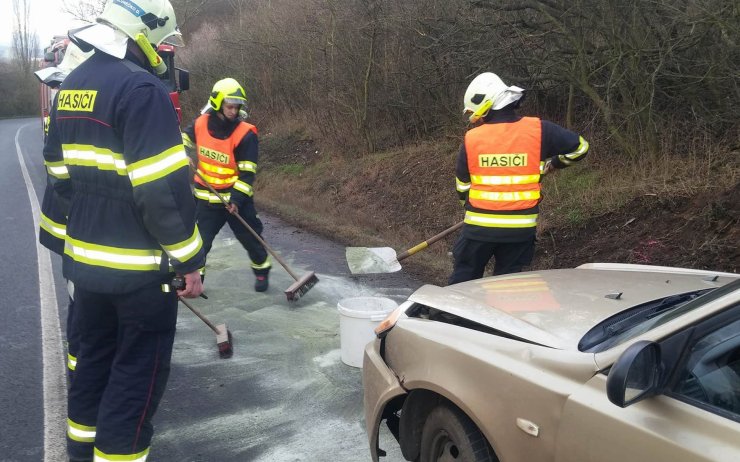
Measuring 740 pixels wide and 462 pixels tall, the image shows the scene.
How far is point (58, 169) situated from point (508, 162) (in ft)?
8.72

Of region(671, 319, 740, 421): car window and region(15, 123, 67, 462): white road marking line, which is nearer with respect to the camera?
region(671, 319, 740, 421): car window

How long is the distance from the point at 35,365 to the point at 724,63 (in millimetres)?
6852

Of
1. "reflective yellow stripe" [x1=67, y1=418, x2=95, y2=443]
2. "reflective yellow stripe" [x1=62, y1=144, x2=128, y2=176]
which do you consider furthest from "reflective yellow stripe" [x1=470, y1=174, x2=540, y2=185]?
"reflective yellow stripe" [x1=67, y1=418, x2=95, y2=443]

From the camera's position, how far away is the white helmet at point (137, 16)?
9.23 ft

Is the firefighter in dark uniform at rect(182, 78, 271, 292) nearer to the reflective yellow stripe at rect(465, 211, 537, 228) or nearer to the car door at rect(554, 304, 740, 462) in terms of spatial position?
the reflective yellow stripe at rect(465, 211, 537, 228)

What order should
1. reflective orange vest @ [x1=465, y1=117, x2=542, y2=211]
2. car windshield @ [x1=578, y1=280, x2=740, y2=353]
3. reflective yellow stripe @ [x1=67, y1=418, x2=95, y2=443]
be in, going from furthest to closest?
reflective orange vest @ [x1=465, y1=117, x2=542, y2=211] < reflective yellow stripe @ [x1=67, y1=418, x2=95, y2=443] < car windshield @ [x1=578, y1=280, x2=740, y2=353]

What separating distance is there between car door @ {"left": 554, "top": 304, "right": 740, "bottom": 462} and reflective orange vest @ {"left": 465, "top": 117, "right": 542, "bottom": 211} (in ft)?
7.89

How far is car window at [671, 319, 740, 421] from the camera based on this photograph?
5.57 ft

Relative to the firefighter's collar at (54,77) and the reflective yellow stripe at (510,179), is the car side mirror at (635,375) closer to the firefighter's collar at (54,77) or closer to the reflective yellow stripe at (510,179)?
the reflective yellow stripe at (510,179)

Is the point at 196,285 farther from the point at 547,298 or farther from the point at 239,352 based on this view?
the point at 239,352

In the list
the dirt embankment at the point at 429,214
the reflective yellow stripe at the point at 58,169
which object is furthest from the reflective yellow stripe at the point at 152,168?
the dirt embankment at the point at 429,214

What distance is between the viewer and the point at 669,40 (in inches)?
270

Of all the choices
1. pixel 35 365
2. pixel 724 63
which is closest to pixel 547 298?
pixel 35 365

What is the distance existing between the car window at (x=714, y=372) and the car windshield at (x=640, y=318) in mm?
143
